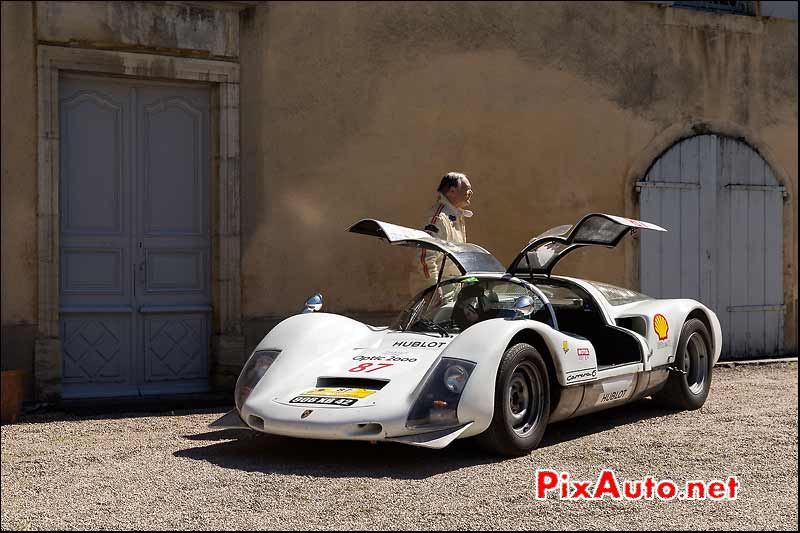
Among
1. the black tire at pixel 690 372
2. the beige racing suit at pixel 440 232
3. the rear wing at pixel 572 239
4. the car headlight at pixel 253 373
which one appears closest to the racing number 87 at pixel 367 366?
the car headlight at pixel 253 373

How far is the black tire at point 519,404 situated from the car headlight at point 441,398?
0.78 ft

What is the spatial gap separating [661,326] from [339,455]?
8.66 ft

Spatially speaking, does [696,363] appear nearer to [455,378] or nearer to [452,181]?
[452,181]

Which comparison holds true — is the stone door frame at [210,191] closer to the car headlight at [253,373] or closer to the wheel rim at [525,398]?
the car headlight at [253,373]

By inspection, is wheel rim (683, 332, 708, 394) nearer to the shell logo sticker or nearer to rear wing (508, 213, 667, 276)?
the shell logo sticker

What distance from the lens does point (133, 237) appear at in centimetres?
881

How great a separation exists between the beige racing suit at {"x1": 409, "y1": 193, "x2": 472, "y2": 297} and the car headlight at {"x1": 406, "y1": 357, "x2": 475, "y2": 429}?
1859mm

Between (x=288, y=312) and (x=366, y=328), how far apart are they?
7.98ft

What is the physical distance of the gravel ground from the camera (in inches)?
179

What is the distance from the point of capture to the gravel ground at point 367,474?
4543 millimetres

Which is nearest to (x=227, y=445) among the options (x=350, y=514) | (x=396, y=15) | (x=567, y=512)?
(x=350, y=514)

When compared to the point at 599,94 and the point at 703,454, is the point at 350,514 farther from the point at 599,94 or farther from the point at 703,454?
→ the point at 599,94

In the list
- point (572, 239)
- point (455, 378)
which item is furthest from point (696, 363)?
point (455, 378)

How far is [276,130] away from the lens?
918cm
